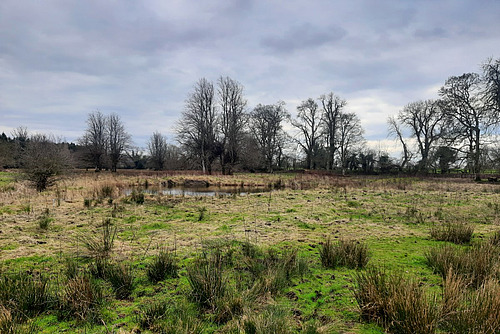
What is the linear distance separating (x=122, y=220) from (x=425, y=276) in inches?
303

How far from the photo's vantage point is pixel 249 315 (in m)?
2.73

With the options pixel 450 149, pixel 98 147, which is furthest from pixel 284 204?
pixel 98 147

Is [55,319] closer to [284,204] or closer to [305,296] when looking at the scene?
[305,296]

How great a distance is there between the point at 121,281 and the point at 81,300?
595 mm

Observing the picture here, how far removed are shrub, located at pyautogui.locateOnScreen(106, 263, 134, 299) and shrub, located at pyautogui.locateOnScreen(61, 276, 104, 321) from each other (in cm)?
26

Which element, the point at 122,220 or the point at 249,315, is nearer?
the point at 249,315

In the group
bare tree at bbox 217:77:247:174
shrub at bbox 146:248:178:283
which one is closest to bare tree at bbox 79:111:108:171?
bare tree at bbox 217:77:247:174

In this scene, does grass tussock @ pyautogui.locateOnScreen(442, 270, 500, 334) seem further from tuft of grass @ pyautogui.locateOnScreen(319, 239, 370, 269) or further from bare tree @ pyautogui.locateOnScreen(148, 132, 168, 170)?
bare tree @ pyautogui.locateOnScreen(148, 132, 168, 170)

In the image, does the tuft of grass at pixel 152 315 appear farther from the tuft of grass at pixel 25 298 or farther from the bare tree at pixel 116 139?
the bare tree at pixel 116 139

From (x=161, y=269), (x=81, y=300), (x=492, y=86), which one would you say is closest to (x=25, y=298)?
(x=81, y=300)

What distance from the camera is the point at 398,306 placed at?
2.71 meters

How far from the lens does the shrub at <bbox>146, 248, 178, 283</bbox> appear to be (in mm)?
3871

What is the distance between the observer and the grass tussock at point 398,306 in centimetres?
251

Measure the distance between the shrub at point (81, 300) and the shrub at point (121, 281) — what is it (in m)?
0.26
